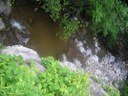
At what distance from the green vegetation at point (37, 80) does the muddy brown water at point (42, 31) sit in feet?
10.8

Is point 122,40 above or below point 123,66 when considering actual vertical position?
above

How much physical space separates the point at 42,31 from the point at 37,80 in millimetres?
4438

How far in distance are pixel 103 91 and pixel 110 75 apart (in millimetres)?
3271

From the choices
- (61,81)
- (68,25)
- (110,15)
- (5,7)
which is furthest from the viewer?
(68,25)

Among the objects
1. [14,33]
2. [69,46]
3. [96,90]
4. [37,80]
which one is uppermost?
[69,46]

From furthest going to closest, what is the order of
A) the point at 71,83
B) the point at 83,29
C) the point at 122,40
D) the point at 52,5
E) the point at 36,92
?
the point at 122,40 < the point at 83,29 < the point at 52,5 < the point at 71,83 < the point at 36,92

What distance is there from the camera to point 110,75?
8.79m

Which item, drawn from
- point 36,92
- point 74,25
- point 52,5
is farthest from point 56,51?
point 36,92

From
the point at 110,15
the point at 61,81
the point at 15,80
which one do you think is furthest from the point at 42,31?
the point at 15,80

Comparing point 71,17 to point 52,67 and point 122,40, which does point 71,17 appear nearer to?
point 122,40

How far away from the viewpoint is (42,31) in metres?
8.09

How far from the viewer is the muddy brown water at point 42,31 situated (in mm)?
7680

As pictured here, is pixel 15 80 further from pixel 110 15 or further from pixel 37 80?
pixel 110 15

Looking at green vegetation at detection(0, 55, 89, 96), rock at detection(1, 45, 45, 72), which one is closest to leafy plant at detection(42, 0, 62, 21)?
rock at detection(1, 45, 45, 72)
